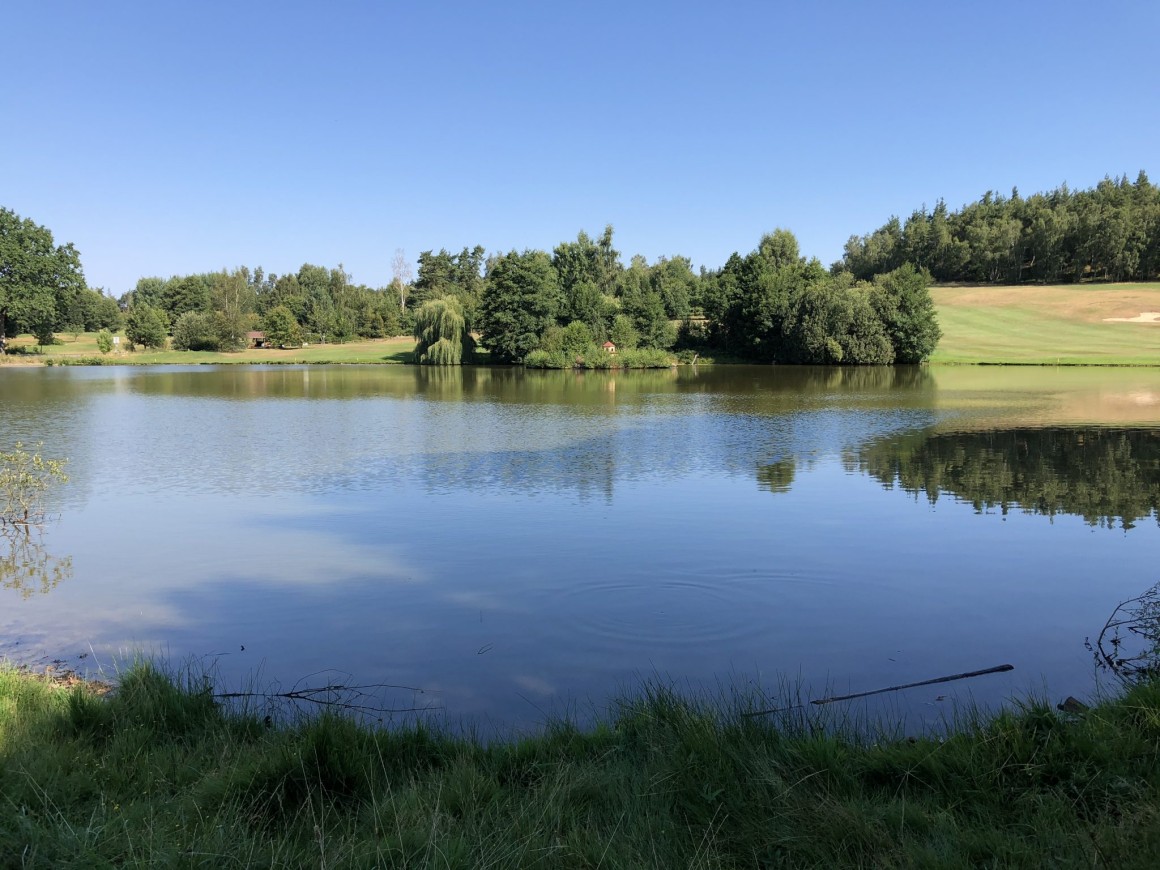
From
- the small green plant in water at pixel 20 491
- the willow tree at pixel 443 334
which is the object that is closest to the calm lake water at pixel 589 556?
the small green plant in water at pixel 20 491

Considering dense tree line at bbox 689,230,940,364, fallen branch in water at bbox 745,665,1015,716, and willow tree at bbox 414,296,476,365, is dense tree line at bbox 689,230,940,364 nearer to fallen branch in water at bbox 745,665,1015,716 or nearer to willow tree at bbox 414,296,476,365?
willow tree at bbox 414,296,476,365

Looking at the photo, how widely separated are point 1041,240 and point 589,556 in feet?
351

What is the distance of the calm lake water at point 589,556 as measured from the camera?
717cm

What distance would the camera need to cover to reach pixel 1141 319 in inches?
2805

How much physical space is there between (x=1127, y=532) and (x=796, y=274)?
199 feet

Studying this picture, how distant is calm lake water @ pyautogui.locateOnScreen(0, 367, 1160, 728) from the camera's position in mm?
7168

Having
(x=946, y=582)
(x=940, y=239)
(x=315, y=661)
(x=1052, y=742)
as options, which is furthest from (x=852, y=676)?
(x=940, y=239)

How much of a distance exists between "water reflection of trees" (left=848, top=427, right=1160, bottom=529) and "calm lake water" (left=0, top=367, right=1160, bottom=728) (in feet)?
0.36

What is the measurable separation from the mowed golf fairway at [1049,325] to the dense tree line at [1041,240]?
716 cm

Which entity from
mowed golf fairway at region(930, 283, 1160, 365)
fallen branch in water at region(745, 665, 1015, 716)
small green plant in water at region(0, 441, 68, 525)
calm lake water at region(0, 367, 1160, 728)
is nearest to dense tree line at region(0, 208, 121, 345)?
calm lake water at region(0, 367, 1160, 728)

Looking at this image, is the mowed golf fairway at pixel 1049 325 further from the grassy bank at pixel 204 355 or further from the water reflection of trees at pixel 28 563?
the water reflection of trees at pixel 28 563

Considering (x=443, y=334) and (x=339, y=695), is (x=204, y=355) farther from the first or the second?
(x=339, y=695)

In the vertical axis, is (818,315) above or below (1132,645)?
above

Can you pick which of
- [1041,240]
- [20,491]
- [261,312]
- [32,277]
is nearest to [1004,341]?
[1041,240]
